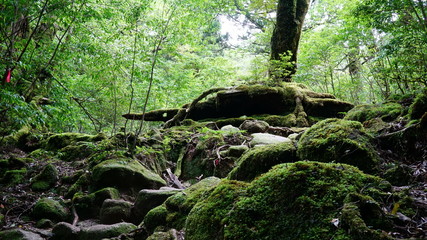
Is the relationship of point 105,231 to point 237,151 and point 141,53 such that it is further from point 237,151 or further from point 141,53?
point 141,53

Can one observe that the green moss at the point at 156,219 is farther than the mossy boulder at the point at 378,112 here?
No

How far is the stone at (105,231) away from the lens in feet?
11.4

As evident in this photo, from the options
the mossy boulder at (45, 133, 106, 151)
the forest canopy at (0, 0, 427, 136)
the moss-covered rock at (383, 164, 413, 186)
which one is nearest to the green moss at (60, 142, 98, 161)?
the mossy boulder at (45, 133, 106, 151)

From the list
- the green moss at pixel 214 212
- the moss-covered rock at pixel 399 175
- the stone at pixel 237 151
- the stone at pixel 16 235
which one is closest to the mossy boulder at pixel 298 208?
the green moss at pixel 214 212

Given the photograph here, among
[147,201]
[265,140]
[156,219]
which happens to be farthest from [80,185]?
[265,140]

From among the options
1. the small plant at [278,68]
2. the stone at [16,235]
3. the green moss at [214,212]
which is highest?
the small plant at [278,68]

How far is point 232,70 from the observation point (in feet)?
51.6

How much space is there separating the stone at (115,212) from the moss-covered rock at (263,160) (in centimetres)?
188

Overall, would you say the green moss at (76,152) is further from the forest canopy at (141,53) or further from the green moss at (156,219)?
the green moss at (156,219)

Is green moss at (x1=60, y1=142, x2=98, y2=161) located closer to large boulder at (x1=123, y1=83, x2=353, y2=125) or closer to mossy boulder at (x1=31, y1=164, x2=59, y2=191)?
mossy boulder at (x1=31, y1=164, x2=59, y2=191)

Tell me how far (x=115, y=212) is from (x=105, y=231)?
74 centimetres

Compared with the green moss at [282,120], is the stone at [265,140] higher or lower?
lower

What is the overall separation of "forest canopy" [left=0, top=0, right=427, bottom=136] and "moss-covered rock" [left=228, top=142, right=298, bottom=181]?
354cm

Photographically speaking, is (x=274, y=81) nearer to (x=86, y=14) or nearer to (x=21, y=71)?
(x=86, y=14)
